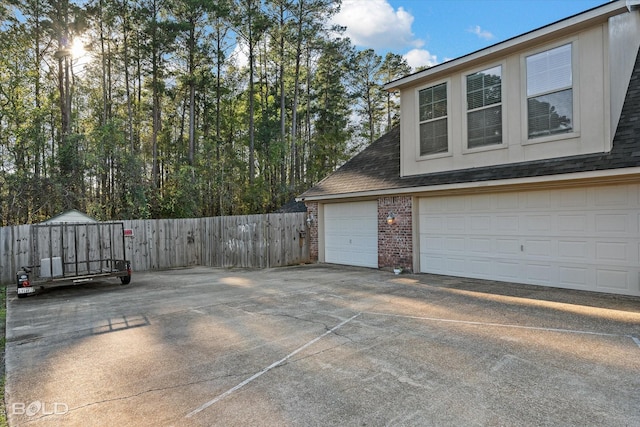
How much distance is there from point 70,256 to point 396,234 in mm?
9360

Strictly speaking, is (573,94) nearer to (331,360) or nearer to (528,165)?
(528,165)

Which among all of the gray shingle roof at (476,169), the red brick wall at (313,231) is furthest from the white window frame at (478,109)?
the red brick wall at (313,231)

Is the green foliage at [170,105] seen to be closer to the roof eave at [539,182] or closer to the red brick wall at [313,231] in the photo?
the red brick wall at [313,231]

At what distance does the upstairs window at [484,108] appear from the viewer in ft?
26.3

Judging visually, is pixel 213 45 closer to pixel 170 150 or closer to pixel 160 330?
pixel 170 150

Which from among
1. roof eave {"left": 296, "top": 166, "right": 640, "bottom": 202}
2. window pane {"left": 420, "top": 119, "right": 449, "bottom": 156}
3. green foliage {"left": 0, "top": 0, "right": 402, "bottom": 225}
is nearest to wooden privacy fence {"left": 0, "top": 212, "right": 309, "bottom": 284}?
green foliage {"left": 0, "top": 0, "right": 402, "bottom": 225}

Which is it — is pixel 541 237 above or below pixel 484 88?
below

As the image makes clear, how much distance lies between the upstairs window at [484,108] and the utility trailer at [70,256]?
8.93 meters

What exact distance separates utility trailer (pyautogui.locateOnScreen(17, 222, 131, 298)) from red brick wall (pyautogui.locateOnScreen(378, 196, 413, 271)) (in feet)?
21.9

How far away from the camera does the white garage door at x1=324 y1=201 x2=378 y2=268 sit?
10.6m

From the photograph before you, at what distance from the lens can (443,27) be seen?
1393cm

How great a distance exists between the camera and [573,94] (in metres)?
6.93

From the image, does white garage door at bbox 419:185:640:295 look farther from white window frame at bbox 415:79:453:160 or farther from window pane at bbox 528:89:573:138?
window pane at bbox 528:89:573:138

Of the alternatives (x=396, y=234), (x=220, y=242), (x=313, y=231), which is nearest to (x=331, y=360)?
(x=396, y=234)
